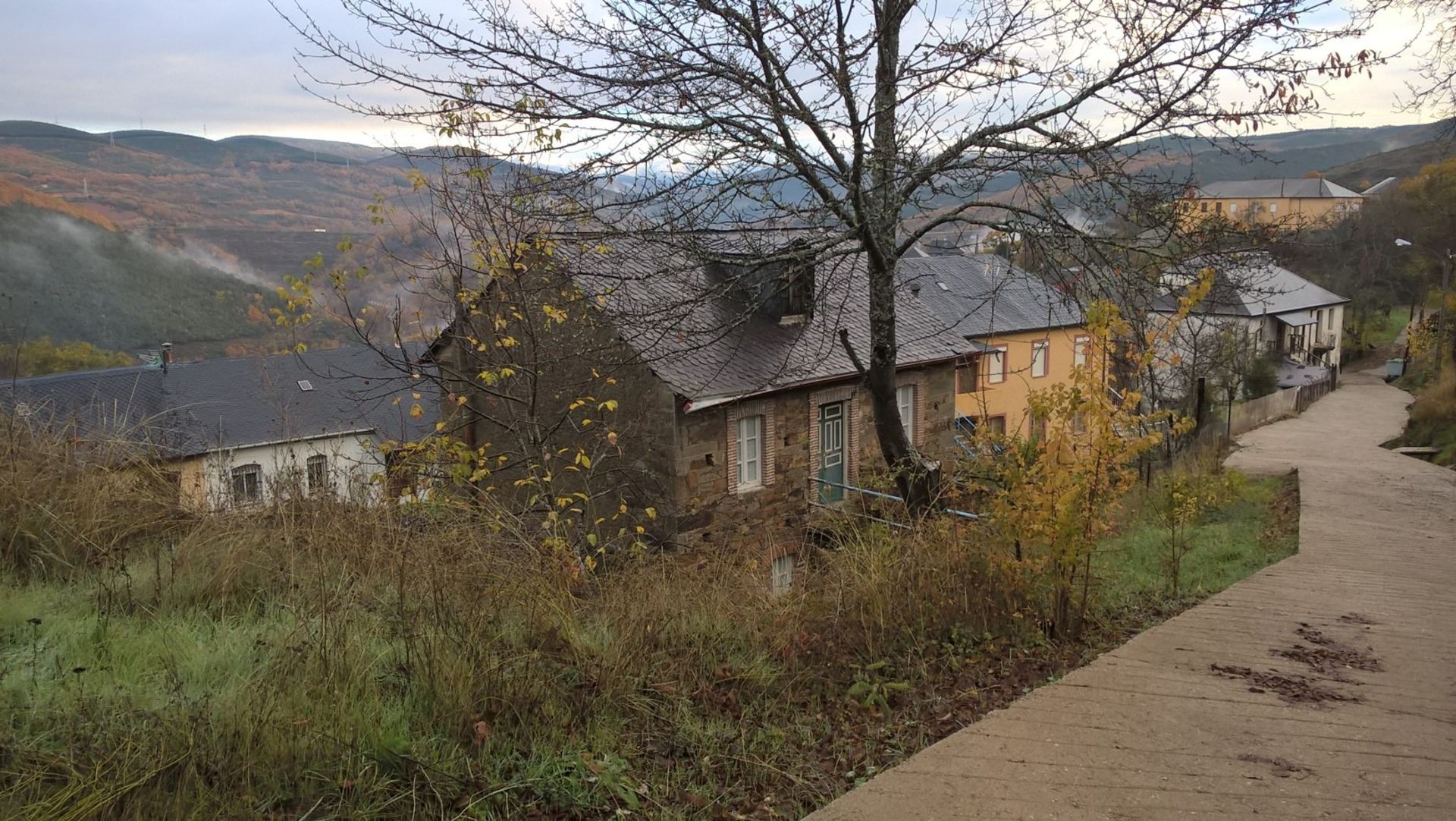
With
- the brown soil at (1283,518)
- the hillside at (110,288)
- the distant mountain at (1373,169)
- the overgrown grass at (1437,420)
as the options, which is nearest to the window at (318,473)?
the brown soil at (1283,518)

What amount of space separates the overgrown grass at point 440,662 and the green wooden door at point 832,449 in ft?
32.6

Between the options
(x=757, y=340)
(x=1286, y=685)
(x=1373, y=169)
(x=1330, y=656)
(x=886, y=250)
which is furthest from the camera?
(x=1373, y=169)

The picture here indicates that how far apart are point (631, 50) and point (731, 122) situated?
2.94 feet

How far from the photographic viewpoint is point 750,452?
607 inches

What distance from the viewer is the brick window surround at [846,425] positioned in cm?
1623

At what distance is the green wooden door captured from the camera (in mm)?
16562

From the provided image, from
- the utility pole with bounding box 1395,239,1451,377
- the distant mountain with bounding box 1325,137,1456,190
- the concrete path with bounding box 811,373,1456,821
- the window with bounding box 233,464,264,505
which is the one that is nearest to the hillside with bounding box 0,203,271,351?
the window with bounding box 233,464,264,505

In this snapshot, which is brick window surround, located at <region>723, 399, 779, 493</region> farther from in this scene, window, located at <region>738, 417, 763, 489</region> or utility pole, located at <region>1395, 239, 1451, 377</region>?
utility pole, located at <region>1395, 239, 1451, 377</region>

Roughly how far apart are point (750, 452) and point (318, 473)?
9655mm

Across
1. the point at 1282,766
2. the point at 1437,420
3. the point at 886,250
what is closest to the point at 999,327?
the point at 1437,420

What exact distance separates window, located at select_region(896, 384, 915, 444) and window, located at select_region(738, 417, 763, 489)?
4.01 meters

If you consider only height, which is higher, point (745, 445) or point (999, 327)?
point (999, 327)

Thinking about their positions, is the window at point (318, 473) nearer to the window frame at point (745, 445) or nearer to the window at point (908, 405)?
the window frame at point (745, 445)

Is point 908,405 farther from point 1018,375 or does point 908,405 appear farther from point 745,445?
point 1018,375
